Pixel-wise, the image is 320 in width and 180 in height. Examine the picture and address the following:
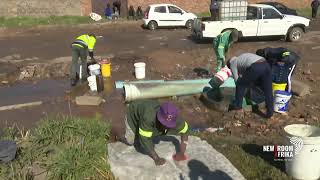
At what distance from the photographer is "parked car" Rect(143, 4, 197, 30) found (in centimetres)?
2309

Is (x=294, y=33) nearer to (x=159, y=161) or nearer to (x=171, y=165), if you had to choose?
(x=171, y=165)

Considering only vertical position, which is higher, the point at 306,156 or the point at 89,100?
the point at 306,156

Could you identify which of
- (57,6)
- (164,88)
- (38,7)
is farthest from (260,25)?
(38,7)

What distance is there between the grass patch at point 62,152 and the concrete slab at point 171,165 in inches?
9.6

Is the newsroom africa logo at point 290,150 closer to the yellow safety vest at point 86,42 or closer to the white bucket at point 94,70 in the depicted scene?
the white bucket at point 94,70

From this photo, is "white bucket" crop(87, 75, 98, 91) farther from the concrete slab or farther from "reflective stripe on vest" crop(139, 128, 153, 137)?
"reflective stripe on vest" crop(139, 128, 153, 137)

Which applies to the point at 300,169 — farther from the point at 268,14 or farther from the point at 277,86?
the point at 268,14

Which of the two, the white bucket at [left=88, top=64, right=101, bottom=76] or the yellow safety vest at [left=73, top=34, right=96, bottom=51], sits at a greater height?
the yellow safety vest at [left=73, top=34, right=96, bottom=51]

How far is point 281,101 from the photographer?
30.5ft

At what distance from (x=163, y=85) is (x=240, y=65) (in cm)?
245

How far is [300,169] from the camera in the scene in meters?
6.15

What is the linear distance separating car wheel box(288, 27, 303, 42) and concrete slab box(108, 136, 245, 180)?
12778 millimetres

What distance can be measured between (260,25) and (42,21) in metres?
14.1

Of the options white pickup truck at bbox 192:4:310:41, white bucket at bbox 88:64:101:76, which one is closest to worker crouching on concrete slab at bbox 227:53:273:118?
white bucket at bbox 88:64:101:76
